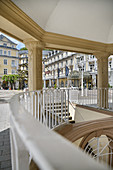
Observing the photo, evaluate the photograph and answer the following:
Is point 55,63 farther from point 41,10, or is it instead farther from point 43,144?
point 43,144

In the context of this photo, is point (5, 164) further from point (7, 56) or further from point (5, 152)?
point (7, 56)

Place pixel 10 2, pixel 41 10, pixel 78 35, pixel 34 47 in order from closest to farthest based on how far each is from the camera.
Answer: pixel 10 2 → pixel 41 10 → pixel 34 47 → pixel 78 35

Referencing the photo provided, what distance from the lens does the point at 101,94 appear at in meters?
5.92

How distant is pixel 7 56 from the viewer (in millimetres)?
35562

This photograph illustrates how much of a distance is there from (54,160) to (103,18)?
6.03 metres

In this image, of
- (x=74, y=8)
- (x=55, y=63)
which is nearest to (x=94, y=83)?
(x=55, y=63)

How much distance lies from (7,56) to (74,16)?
34.5m

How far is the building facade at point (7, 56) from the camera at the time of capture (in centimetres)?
3528

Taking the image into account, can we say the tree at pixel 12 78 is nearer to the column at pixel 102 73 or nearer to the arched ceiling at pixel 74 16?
the column at pixel 102 73

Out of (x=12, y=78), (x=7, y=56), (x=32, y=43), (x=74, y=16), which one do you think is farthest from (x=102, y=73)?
(x=7, y=56)

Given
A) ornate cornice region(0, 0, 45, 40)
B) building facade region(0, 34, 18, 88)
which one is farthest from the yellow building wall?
ornate cornice region(0, 0, 45, 40)

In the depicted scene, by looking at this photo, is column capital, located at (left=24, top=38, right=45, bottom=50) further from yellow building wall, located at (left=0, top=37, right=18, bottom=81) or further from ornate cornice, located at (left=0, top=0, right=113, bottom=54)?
yellow building wall, located at (left=0, top=37, right=18, bottom=81)

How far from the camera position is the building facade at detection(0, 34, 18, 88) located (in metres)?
35.3

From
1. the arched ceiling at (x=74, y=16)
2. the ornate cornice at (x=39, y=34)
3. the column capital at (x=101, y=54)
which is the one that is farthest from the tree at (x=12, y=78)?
the arched ceiling at (x=74, y=16)
